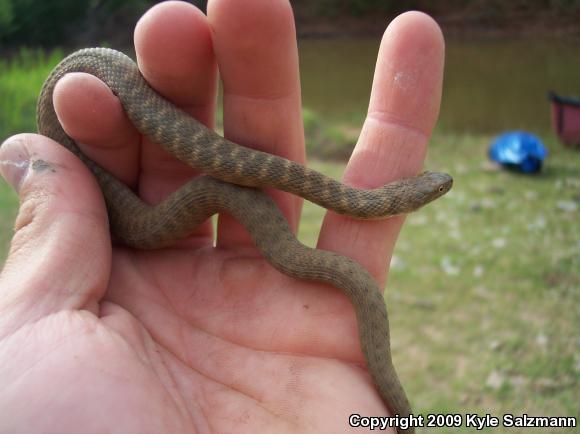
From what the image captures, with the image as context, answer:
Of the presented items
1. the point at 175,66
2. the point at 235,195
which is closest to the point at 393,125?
the point at 235,195

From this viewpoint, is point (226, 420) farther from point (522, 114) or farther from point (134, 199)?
point (522, 114)

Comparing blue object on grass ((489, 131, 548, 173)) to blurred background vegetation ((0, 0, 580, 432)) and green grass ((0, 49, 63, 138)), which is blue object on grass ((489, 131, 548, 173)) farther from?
green grass ((0, 49, 63, 138))

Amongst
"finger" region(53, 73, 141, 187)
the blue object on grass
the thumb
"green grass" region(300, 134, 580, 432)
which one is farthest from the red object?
the thumb

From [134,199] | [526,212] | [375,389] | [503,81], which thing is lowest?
[503,81]

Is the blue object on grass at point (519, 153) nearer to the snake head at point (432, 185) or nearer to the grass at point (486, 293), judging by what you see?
the grass at point (486, 293)

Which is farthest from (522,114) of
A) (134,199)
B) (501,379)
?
(134,199)

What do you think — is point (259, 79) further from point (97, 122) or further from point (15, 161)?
point (15, 161)
